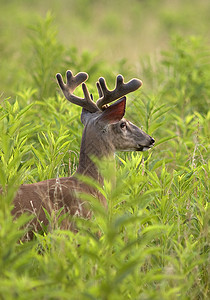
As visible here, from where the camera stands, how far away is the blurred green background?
583 inches

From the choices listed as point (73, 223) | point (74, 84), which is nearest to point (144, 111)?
point (74, 84)

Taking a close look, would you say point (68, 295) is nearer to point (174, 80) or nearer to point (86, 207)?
point (86, 207)

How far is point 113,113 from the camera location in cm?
451

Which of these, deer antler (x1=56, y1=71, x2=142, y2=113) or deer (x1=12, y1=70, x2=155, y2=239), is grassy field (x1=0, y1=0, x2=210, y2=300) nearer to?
deer (x1=12, y1=70, x2=155, y2=239)

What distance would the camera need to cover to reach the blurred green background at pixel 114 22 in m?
14.8

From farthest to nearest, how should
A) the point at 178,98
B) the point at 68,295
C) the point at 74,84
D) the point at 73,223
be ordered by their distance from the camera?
1. the point at 178,98
2. the point at 74,84
3. the point at 73,223
4. the point at 68,295

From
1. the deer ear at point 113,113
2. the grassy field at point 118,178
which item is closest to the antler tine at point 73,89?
the deer ear at point 113,113

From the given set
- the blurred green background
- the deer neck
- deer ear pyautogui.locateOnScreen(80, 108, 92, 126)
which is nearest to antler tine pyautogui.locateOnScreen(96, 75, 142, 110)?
deer ear pyautogui.locateOnScreen(80, 108, 92, 126)

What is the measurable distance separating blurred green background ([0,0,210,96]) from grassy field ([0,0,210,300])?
235mm

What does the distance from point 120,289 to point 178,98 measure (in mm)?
4640

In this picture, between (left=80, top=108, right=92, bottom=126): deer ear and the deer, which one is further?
(left=80, top=108, right=92, bottom=126): deer ear

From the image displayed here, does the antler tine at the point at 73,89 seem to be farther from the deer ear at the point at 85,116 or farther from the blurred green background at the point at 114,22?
the blurred green background at the point at 114,22

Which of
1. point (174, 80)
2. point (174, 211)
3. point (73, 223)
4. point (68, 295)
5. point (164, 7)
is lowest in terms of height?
point (164, 7)

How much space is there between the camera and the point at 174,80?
7988mm
